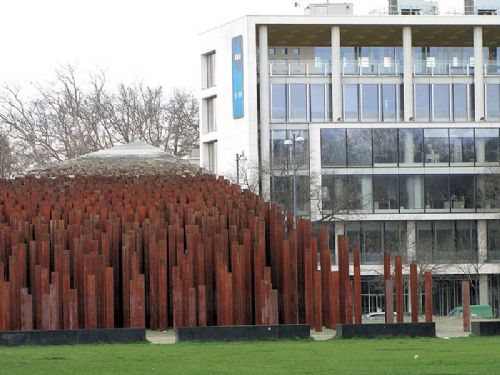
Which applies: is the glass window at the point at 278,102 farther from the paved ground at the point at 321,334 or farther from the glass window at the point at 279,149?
the paved ground at the point at 321,334

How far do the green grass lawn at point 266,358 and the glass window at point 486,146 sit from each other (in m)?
54.2

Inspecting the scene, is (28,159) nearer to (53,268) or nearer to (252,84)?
(252,84)

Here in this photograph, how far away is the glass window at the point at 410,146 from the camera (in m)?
76.1

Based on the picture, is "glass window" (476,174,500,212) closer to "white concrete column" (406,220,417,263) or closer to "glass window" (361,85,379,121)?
"white concrete column" (406,220,417,263)

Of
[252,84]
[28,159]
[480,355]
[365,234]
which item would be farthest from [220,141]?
[480,355]

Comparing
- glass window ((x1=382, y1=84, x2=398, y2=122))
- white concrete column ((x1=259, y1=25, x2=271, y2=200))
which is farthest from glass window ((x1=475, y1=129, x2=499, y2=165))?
white concrete column ((x1=259, y1=25, x2=271, y2=200))

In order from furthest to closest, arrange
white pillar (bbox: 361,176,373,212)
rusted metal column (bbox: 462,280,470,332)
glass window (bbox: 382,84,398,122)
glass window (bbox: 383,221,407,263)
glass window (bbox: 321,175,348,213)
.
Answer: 1. glass window (bbox: 382,84,398,122)
2. white pillar (bbox: 361,176,373,212)
3. glass window (bbox: 383,221,407,263)
4. glass window (bbox: 321,175,348,213)
5. rusted metal column (bbox: 462,280,470,332)

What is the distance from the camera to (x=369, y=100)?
80.6 metres

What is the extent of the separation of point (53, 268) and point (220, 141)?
56.3m

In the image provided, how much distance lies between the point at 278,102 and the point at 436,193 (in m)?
9.86

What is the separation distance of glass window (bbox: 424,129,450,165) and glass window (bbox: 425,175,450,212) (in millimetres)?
788

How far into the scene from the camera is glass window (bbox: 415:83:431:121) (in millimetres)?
80688

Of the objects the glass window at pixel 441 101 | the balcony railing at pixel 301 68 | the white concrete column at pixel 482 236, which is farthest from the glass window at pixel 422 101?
the white concrete column at pixel 482 236

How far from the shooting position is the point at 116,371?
17.5 metres
